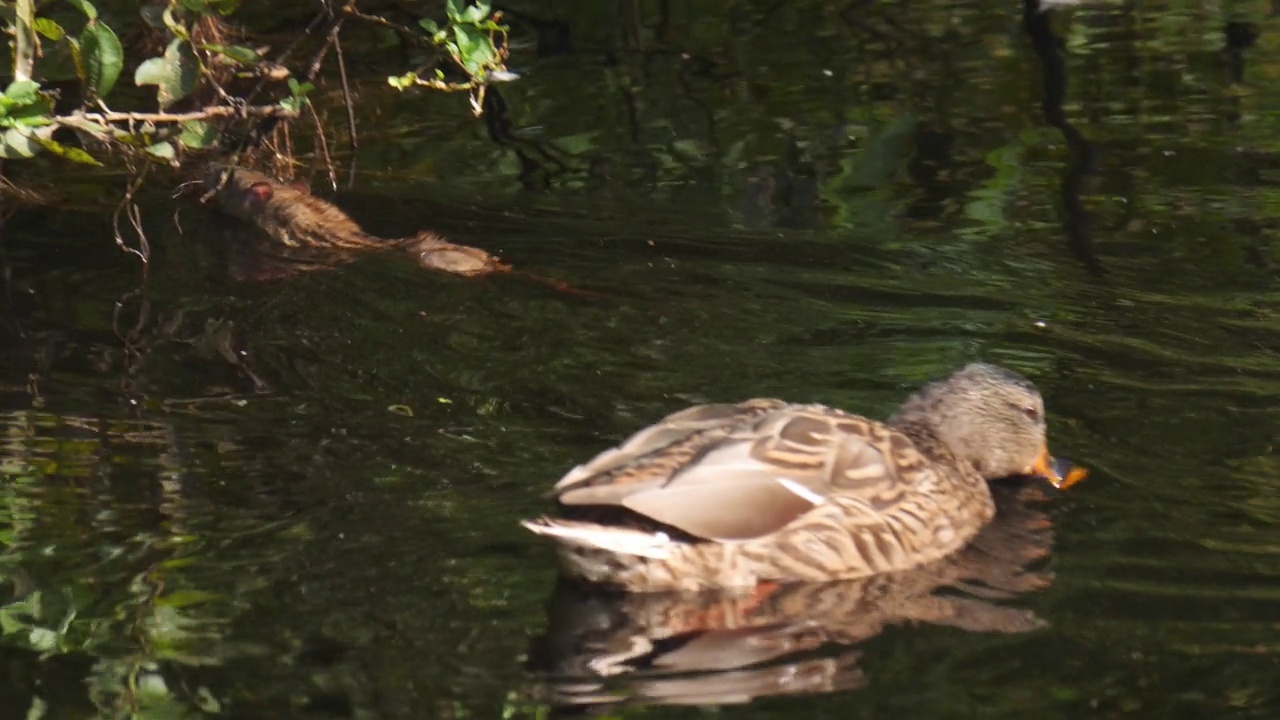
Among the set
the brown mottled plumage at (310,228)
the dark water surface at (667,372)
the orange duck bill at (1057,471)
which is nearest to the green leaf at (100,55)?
the dark water surface at (667,372)

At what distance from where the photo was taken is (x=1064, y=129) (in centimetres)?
1089

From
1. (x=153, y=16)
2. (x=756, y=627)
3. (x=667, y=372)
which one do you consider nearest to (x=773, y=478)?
(x=756, y=627)

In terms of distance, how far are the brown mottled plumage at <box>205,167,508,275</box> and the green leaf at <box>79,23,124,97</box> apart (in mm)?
2538

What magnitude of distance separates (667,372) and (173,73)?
223cm

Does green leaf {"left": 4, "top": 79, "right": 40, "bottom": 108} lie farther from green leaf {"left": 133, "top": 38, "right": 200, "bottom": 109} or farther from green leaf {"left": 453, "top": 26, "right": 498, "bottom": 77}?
green leaf {"left": 453, "top": 26, "right": 498, "bottom": 77}

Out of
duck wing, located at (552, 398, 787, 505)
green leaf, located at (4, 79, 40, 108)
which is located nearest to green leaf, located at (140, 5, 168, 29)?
green leaf, located at (4, 79, 40, 108)

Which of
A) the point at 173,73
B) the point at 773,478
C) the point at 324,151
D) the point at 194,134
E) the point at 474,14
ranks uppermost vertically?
the point at 474,14

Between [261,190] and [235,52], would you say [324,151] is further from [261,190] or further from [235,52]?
[235,52]

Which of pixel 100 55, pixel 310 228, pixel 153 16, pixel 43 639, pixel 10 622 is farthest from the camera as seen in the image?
pixel 310 228

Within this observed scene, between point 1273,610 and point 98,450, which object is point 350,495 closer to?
point 98,450

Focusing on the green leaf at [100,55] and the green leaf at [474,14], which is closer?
the green leaf at [100,55]

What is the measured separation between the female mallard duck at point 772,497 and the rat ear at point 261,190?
461 centimetres

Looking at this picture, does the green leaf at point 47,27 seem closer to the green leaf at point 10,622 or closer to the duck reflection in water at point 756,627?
the green leaf at point 10,622

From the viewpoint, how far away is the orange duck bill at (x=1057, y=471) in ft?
21.6
